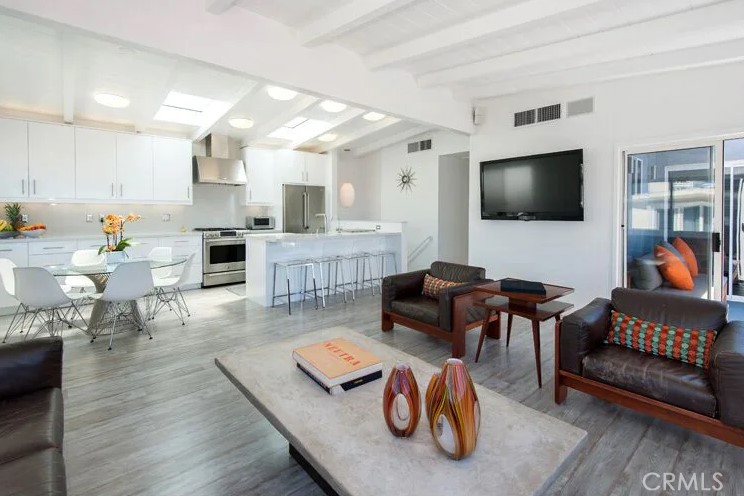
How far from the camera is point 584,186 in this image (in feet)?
15.7

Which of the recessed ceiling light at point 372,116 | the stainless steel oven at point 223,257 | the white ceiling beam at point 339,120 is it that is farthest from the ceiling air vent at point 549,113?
the stainless steel oven at point 223,257

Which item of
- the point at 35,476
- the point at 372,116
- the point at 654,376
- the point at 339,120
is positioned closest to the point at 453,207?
the point at 372,116

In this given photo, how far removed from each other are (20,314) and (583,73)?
288 inches

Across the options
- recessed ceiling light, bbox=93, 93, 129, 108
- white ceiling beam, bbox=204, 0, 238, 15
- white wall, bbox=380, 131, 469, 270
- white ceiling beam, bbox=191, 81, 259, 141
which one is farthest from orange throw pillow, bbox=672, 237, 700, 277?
recessed ceiling light, bbox=93, 93, 129, 108

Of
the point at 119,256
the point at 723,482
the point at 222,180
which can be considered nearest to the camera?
the point at 723,482

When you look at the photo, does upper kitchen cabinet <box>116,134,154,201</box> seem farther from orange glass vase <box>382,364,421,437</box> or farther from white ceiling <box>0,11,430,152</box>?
orange glass vase <box>382,364,421,437</box>

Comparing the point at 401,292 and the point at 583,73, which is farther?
the point at 583,73

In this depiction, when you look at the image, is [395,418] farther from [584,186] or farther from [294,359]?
[584,186]

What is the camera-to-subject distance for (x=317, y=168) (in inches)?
321

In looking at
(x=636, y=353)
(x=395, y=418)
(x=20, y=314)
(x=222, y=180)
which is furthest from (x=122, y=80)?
(x=636, y=353)

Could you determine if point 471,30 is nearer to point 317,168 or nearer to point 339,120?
point 339,120

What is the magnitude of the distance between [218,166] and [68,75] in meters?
2.68

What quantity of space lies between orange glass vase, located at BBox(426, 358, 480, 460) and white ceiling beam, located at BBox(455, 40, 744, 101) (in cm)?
434

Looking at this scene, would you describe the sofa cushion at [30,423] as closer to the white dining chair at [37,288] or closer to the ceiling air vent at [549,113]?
the white dining chair at [37,288]
